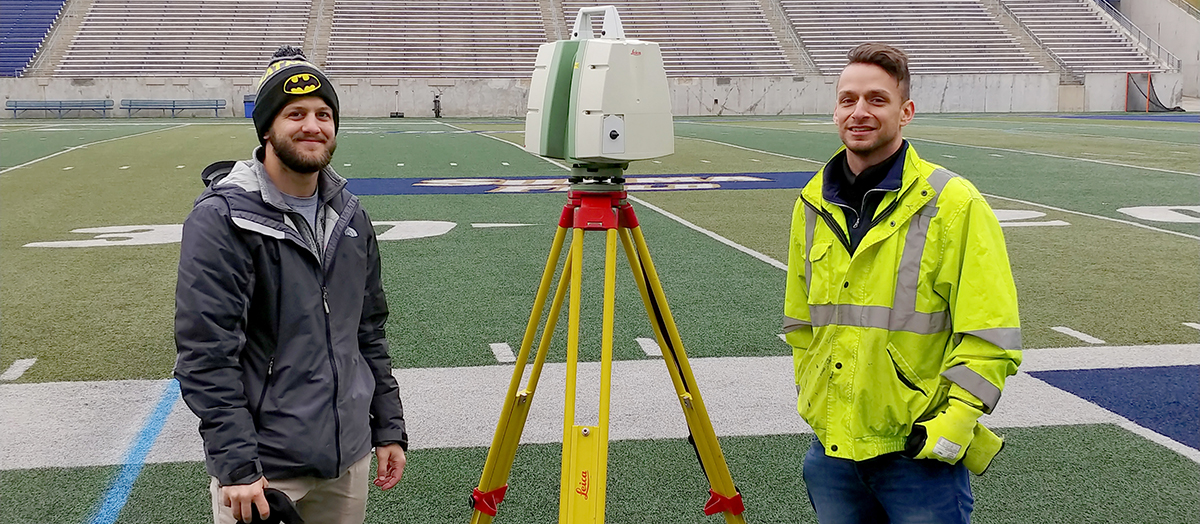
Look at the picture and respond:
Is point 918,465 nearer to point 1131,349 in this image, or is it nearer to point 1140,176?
point 1131,349

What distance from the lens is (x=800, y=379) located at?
9.16ft

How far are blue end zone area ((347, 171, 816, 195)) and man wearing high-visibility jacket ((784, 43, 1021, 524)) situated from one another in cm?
1073

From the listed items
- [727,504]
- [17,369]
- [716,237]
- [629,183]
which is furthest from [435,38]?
[727,504]

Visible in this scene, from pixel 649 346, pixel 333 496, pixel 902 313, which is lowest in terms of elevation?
pixel 649 346

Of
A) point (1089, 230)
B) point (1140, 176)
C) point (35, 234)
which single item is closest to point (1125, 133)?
point (1140, 176)

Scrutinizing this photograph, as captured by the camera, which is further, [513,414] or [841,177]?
[513,414]

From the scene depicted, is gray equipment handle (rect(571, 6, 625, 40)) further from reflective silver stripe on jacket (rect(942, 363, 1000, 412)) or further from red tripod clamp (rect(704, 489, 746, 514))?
red tripod clamp (rect(704, 489, 746, 514))

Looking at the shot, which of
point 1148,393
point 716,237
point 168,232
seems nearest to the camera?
point 1148,393

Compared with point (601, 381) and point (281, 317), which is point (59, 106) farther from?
point (601, 381)

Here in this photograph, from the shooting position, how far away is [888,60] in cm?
246

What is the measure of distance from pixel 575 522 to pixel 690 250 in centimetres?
628

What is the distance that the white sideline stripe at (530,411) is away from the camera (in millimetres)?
4414

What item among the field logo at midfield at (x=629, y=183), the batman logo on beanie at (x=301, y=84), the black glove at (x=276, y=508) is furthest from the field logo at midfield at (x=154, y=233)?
the black glove at (x=276, y=508)

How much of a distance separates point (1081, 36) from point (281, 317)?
176ft
